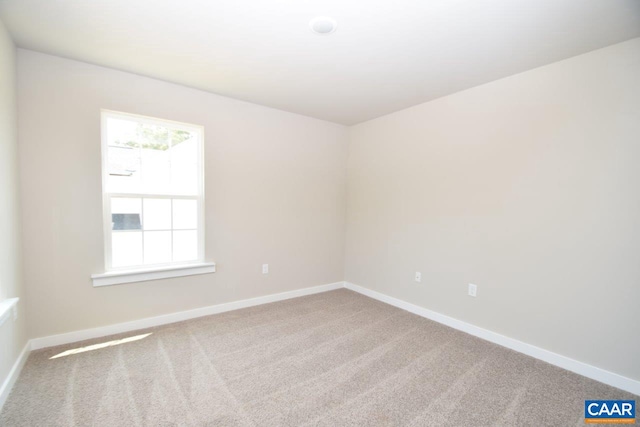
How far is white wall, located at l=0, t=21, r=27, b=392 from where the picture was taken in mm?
1880

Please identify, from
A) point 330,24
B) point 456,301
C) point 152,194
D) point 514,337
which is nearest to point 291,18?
point 330,24

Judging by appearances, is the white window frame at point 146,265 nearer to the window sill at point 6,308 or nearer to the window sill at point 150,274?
the window sill at point 150,274

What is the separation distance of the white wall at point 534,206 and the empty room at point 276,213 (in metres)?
0.02

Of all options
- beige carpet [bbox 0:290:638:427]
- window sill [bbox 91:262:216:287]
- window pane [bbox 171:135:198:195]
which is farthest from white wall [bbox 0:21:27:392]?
window pane [bbox 171:135:198:195]

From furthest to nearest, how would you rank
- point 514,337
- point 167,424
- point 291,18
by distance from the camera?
point 514,337 → point 291,18 → point 167,424

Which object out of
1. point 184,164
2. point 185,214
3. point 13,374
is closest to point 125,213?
point 185,214

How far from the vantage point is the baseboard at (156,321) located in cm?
247

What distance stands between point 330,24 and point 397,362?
103 inches

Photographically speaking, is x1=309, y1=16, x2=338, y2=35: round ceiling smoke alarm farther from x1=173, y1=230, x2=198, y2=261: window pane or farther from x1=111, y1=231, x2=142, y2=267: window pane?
x1=111, y1=231, x2=142, y2=267: window pane

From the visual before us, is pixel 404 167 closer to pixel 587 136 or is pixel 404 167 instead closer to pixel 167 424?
pixel 587 136

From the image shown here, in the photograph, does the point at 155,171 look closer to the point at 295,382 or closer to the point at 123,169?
the point at 123,169

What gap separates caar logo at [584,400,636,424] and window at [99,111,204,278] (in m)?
3.46

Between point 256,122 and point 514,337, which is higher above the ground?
point 256,122

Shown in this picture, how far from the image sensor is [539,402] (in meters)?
1.90
